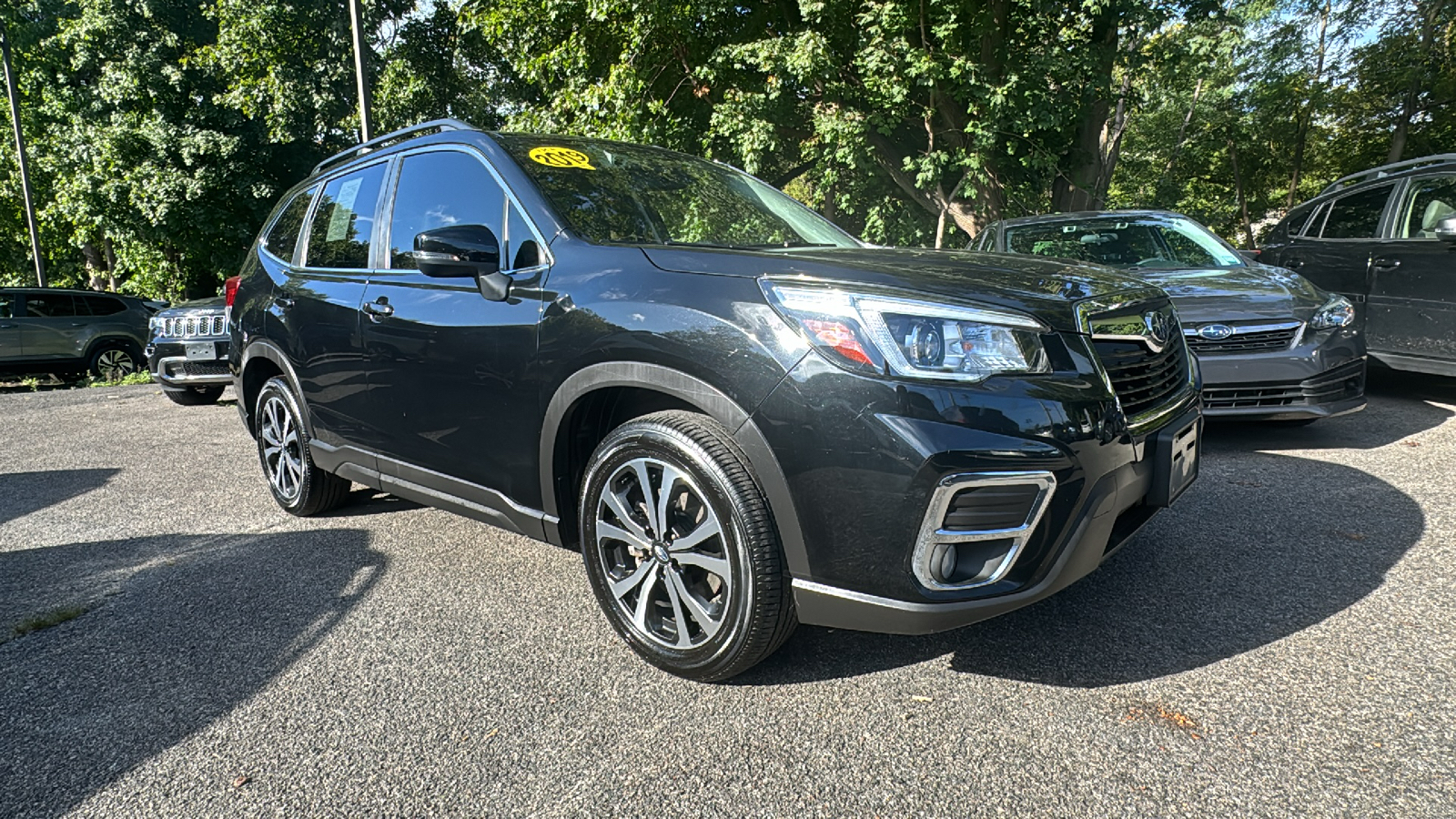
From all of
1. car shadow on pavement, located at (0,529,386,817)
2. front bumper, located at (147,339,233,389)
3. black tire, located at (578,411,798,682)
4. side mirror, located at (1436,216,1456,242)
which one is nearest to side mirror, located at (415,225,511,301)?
black tire, located at (578,411,798,682)

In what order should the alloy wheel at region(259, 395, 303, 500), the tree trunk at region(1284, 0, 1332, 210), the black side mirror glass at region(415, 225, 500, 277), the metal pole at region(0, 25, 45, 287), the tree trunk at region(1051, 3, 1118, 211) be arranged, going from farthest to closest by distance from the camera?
the tree trunk at region(1284, 0, 1332, 210)
the metal pole at region(0, 25, 45, 287)
the tree trunk at region(1051, 3, 1118, 211)
the alloy wheel at region(259, 395, 303, 500)
the black side mirror glass at region(415, 225, 500, 277)

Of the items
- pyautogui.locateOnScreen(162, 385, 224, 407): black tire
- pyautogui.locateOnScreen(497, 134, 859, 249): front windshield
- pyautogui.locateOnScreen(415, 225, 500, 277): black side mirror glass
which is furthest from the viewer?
pyautogui.locateOnScreen(162, 385, 224, 407): black tire

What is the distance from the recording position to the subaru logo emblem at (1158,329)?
2688mm

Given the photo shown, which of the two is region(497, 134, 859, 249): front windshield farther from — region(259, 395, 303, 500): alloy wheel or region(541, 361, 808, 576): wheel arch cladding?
region(259, 395, 303, 500): alloy wheel

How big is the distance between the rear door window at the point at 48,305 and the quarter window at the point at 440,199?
523 inches

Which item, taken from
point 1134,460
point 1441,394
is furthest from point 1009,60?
point 1134,460

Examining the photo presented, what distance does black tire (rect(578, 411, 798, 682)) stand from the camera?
2344 mm

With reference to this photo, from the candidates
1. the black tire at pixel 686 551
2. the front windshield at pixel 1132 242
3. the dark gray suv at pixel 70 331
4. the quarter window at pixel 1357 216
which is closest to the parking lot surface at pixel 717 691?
the black tire at pixel 686 551

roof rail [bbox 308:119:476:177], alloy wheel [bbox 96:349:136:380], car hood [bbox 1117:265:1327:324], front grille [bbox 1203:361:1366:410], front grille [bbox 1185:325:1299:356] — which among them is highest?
roof rail [bbox 308:119:476:177]

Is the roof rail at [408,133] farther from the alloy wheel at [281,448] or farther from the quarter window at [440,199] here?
the alloy wheel at [281,448]

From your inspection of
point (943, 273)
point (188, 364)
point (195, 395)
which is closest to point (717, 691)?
point (943, 273)

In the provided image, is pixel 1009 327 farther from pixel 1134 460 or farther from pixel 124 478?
pixel 124 478

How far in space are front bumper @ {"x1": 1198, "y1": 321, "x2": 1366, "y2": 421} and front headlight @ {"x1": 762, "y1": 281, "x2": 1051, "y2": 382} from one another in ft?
11.2

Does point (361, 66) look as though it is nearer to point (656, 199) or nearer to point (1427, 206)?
point (656, 199)
